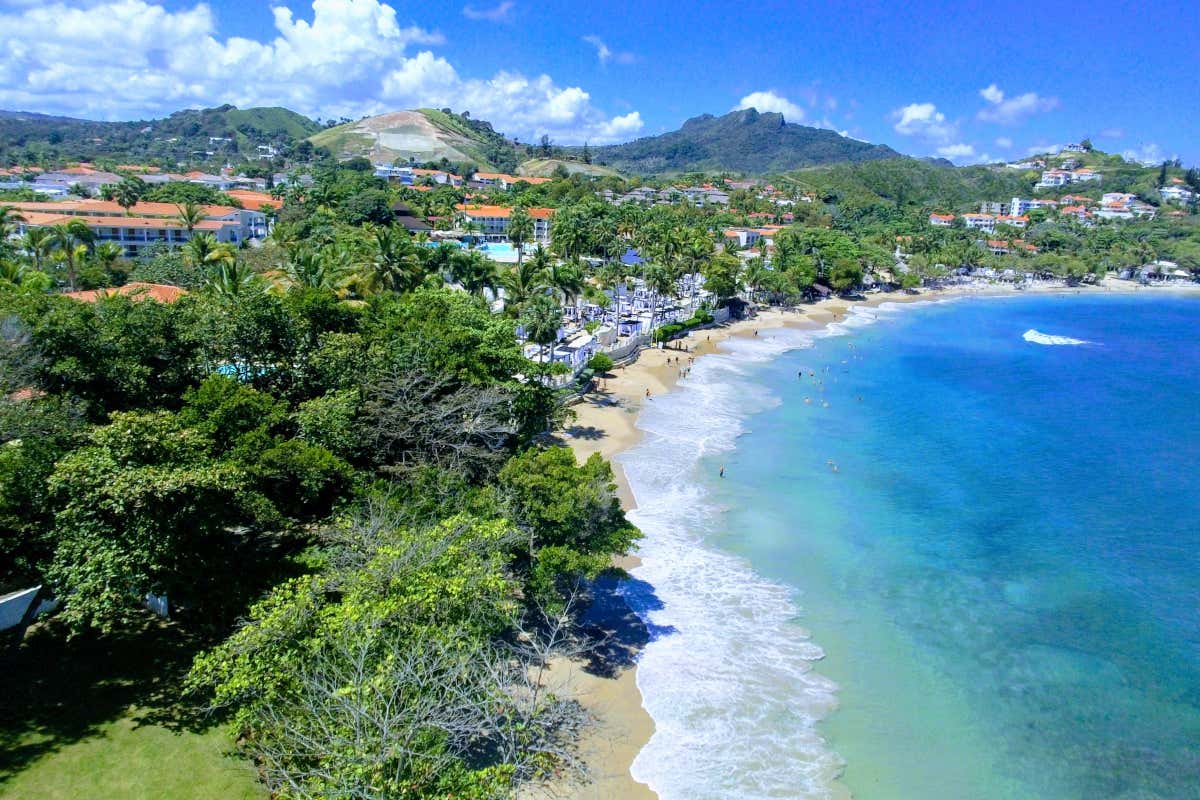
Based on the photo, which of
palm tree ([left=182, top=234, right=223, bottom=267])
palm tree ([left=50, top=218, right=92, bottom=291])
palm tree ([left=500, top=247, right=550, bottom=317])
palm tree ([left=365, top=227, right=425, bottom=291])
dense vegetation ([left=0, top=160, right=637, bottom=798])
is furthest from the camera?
palm tree ([left=50, top=218, right=92, bottom=291])

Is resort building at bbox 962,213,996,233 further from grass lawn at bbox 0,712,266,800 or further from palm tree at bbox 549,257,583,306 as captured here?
grass lawn at bbox 0,712,266,800

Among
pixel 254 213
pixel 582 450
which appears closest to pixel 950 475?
pixel 582 450

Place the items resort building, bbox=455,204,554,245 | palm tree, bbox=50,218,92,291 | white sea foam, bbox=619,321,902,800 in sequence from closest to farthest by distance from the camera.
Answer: white sea foam, bbox=619,321,902,800 < palm tree, bbox=50,218,92,291 < resort building, bbox=455,204,554,245

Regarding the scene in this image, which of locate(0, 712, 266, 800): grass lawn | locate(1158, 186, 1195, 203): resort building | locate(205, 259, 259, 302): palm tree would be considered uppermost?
locate(1158, 186, 1195, 203): resort building

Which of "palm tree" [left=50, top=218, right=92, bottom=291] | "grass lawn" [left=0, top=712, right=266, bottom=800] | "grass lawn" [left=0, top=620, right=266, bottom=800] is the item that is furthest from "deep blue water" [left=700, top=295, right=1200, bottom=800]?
"palm tree" [left=50, top=218, right=92, bottom=291]

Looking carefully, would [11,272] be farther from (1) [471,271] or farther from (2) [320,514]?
(2) [320,514]

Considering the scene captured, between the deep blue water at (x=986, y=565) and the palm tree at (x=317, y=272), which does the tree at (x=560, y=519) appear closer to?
the deep blue water at (x=986, y=565)
